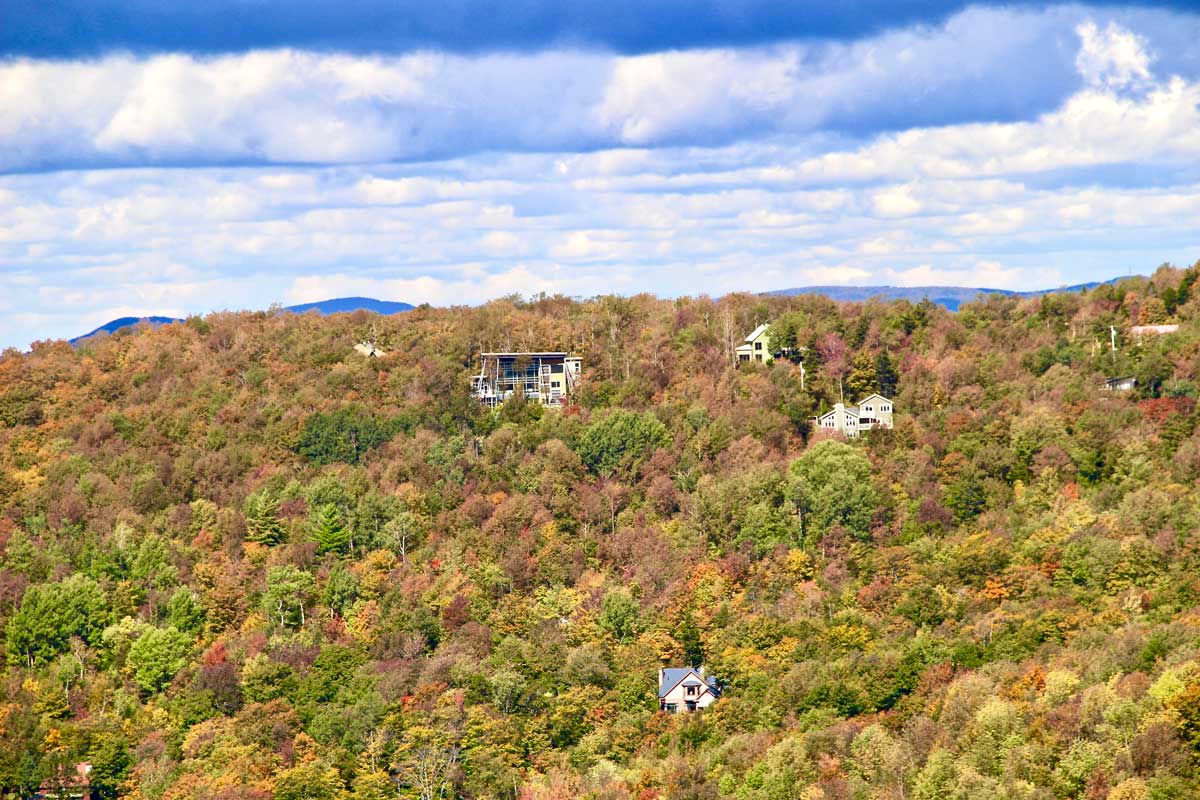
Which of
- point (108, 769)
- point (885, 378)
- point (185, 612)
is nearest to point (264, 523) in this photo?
point (185, 612)

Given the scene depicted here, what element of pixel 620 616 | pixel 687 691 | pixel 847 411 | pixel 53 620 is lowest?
pixel 687 691

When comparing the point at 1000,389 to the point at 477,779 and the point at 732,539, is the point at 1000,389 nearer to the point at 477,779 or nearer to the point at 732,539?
the point at 732,539

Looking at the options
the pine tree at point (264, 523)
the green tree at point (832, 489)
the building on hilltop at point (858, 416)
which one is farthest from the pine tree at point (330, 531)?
the building on hilltop at point (858, 416)

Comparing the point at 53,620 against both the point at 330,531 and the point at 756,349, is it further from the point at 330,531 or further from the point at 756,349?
the point at 756,349

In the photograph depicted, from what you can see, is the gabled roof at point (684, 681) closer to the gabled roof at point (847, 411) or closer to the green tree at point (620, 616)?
Result: the green tree at point (620, 616)

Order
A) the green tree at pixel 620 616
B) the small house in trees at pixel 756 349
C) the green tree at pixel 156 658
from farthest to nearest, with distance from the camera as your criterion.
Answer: the small house in trees at pixel 756 349 → the green tree at pixel 620 616 → the green tree at pixel 156 658

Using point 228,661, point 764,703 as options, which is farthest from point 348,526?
point 764,703
